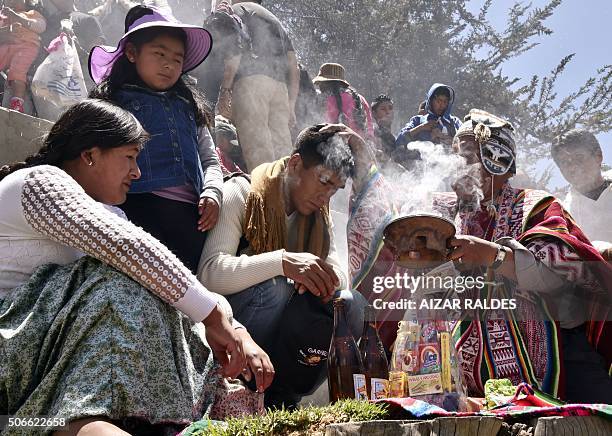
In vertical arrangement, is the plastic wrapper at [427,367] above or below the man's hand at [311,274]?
below

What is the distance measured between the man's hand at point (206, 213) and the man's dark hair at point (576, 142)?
3461mm

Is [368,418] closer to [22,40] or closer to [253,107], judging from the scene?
[253,107]

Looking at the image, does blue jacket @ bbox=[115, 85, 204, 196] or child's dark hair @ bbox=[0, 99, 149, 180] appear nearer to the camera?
child's dark hair @ bbox=[0, 99, 149, 180]

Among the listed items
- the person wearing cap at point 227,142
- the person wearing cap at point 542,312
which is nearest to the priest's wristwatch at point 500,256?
the person wearing cap at point 542,312

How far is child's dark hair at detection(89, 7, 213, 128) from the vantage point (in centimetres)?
353

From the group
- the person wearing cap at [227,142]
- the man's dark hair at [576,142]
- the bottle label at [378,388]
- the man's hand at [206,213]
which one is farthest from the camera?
the person wearing cap at [227,142]

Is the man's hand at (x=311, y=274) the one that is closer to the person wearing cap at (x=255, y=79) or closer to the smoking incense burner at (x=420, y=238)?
the smoking incense burner at (x=420, y=238)

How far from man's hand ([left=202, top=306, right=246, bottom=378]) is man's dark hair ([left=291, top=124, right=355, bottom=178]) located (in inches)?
60.3

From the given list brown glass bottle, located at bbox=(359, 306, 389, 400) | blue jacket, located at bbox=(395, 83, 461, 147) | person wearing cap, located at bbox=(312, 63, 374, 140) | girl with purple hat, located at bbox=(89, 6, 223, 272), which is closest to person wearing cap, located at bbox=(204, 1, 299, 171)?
person wearing cap, located at bbox=(312, 63, 374, 140)

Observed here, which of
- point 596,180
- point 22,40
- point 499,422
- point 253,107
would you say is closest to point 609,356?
→ point 499,422

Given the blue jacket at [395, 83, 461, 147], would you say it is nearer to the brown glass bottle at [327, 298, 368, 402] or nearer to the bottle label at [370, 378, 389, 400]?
the brown glass bottle at [327, 298, 368, 402]

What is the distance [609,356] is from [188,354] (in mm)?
2131

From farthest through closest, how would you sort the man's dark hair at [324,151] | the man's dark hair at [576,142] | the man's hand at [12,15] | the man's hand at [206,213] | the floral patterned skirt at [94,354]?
the man's hand at [12,15]
the man's dark hair at [576,142]
the man's dark hair at [324,151]
the man's hand at [206,213]
the floral patterned skirt at [94,354]

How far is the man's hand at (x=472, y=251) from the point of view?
324cm
